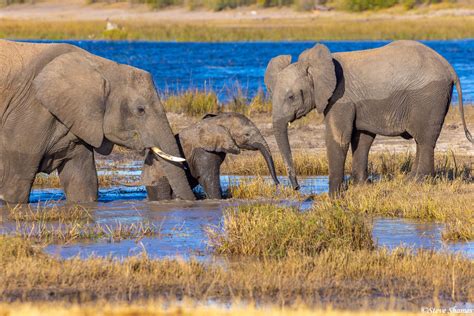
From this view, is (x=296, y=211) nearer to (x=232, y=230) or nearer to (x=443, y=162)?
(x=232, y=230)

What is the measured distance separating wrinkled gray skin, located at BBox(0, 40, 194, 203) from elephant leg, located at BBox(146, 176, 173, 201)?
1.50 feet

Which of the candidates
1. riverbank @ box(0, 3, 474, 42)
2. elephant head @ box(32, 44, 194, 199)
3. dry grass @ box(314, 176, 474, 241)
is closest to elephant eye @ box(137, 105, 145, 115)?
elephant head @ box(32, 44, 194, 199)

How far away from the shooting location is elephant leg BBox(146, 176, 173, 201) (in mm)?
11922

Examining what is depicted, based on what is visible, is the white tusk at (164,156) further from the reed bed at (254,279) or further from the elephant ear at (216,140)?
the reed bed at (254,279)

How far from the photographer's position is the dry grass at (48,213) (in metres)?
10.5

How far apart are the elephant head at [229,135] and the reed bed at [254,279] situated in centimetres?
359

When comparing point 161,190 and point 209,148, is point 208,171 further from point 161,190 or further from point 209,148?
point 161,190

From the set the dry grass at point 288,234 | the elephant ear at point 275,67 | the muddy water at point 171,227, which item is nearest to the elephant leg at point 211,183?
the muddy water at point 171,227

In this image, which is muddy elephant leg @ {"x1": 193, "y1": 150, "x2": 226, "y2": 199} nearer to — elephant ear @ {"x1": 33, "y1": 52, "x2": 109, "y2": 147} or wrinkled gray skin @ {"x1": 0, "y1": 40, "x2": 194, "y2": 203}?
wrinkled gray skin @ {"x1": 0, "y1": 40, "x2": 194, "y2": 203}

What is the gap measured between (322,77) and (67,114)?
3.05 meters

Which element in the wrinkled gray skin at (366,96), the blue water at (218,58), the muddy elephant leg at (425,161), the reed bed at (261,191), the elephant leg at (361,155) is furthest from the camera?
the blue water at (218,58)

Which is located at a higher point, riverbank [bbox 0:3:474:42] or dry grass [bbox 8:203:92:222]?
dry grass [bbox 8:203:92:222]

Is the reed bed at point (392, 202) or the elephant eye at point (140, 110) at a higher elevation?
the elephant eye at point (140, 110)

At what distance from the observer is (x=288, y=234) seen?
9039 millimetres
